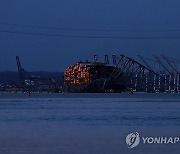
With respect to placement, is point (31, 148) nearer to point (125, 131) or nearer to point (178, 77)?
point (125, 131)

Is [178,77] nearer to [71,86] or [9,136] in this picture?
[71,86]

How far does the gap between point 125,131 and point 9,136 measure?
6738 mm

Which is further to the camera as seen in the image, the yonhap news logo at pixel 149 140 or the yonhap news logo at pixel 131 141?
Answer: the yonhap news logo at pixel 149 140

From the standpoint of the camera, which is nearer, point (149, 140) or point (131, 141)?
point (131, 141)

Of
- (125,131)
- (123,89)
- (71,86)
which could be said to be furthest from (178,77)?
(125,131)

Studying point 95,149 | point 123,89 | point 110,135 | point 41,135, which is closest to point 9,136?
point 41,135

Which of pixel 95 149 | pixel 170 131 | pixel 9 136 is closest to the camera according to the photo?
pixel 95 149

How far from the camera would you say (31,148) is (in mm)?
29359

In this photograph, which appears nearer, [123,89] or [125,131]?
[125,131]

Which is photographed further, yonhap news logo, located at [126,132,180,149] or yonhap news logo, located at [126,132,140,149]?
yonhap news logo, located at [126,132,180,149]

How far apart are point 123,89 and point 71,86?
14.5 metres

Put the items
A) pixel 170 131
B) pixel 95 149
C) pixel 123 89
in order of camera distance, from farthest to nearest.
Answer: pixel 123 89
pixel 170 131
pixel 95 149

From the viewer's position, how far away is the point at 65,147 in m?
29.8

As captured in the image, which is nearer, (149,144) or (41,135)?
(149,144)
